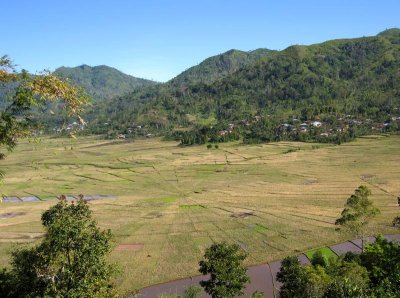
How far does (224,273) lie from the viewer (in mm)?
40875

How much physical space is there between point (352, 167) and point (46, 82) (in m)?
131

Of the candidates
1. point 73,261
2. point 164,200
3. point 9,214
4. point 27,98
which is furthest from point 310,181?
point 27,98

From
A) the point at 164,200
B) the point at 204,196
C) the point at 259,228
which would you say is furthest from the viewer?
the point at 204,196

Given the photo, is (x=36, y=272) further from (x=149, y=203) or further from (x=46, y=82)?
(x=149, y=203)

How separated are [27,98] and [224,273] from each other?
104ft

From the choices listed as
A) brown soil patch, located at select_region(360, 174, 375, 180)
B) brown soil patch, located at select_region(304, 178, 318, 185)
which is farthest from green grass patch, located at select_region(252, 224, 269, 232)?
brown soil patch, located at select_region(360, 174, 375, 180)

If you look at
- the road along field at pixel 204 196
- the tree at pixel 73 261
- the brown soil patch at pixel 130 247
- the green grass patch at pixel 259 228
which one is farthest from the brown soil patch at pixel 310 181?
the tree at pixel 73 261

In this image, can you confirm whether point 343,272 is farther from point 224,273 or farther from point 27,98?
point 27,98

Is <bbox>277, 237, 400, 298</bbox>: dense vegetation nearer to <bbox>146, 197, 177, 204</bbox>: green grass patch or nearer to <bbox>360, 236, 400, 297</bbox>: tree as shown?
<bbox>360, 236, 400, 297</bbox>: tree

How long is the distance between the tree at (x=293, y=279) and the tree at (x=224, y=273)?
15.3ft

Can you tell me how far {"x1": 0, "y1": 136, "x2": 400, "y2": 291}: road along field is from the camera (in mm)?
65062

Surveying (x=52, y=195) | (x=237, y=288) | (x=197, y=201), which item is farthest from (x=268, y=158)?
(x=237, y=288)

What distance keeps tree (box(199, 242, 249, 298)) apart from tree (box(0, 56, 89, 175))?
3014 cm

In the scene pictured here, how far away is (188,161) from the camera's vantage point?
162 meters
